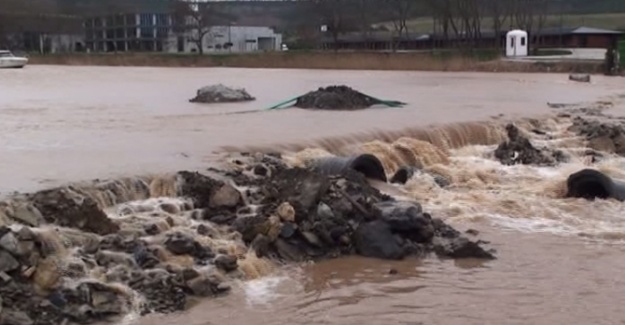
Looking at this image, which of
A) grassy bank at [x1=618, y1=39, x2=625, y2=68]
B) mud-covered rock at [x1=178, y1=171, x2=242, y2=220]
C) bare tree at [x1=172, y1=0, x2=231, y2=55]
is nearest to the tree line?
bare tree at [x1=172, y1=0, x2=231, y2=55]

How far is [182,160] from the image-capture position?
1584 centimetres

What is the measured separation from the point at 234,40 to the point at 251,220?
372ft

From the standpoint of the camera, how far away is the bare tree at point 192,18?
11350 centimetres

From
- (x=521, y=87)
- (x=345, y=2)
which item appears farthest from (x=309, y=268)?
(x=345, y=2)

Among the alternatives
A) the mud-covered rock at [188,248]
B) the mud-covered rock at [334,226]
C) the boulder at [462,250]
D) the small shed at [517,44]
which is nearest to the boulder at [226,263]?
the mud-covered rock at [188,248]

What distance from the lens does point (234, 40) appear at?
123250 mm

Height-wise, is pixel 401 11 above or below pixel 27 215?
above

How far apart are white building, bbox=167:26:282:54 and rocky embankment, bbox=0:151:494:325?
10532 cm

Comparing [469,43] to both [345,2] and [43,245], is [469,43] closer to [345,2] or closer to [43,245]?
[345,2]

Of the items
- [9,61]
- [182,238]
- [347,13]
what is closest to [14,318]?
[182,238]

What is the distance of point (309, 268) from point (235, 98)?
Answer: 819 inches

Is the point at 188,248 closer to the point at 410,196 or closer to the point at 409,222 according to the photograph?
the point at 409,222

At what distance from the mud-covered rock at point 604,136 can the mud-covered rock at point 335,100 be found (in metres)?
6.80

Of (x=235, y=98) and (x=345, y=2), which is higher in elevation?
(x=345, y=2)
